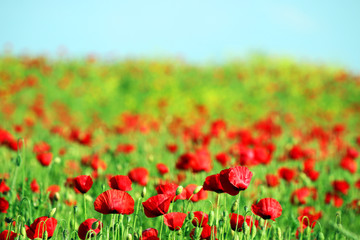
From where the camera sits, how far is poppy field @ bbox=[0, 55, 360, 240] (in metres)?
1.47

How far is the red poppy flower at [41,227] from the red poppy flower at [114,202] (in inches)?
7.3

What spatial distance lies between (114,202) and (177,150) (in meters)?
2.57

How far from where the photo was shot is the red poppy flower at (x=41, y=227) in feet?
4.47

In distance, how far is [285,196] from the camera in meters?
2.81

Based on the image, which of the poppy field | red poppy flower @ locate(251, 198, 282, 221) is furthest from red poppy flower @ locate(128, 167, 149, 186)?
red poppy flower @ locate(251, 198, 282, 221)

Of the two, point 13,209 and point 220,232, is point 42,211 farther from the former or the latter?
point 220,232

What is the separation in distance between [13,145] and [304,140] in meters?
3.71

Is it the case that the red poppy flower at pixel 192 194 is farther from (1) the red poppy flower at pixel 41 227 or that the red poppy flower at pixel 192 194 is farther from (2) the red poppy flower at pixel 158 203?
(1) the red poppy flower at pixel 41 227

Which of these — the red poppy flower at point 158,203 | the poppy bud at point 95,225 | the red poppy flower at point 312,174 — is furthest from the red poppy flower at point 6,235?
the red poppy flower at point 312,174

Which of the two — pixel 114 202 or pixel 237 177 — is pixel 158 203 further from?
pixel 237 177

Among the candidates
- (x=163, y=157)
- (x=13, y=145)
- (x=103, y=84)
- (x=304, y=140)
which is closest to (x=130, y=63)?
(x=103, y=84)

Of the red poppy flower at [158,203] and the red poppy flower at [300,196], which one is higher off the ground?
the red poppy flower at [300,196]

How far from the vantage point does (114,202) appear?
1.35 m

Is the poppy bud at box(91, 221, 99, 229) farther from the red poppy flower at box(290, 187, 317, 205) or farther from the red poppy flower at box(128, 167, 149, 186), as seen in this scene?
the red poppy flower at box(290, 187, 317, 205)
